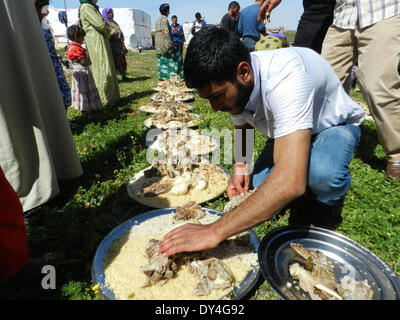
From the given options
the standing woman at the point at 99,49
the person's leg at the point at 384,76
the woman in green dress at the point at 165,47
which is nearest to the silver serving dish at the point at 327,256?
the person's leg at the point at 384,76

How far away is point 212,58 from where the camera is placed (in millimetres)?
1710

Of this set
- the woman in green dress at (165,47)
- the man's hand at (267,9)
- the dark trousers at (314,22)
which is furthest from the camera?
the woman in green dress at (165,47)

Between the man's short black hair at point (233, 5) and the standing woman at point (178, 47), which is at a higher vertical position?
the man's short black hair at point (233, 5)

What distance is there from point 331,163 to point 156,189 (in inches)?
72.4

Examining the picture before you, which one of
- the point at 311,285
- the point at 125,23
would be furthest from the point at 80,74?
the point at 125,23

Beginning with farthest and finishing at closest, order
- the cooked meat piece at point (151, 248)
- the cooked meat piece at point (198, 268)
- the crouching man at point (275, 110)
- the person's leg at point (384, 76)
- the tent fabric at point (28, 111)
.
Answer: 1. the person's leg at point (384, 76)
2. the tent fabric at point (28, 111)
3. the cooked meat piece at point (151, 248)
4. the cooked meat piece at point (198, 268)
5. the crouching man at point (275, 110)

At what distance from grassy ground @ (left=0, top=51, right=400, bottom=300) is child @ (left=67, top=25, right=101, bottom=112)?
202 cm

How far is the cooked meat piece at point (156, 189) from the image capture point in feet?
9.99

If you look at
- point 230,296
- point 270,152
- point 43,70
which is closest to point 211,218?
point 230,296

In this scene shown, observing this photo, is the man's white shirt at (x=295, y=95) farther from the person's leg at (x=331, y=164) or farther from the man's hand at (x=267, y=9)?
the man's hand at (x=267, y=9)

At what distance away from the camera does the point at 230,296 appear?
1782 mm

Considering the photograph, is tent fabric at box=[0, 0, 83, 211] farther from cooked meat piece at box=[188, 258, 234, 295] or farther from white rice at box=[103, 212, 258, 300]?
cooked meat piece at box=[188, 258, 234, 295]

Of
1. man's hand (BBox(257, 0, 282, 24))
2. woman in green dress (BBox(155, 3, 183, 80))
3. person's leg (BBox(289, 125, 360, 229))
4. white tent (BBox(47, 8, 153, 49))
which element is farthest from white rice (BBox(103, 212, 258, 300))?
white tent (BBox(47, 8, 153, 49))
